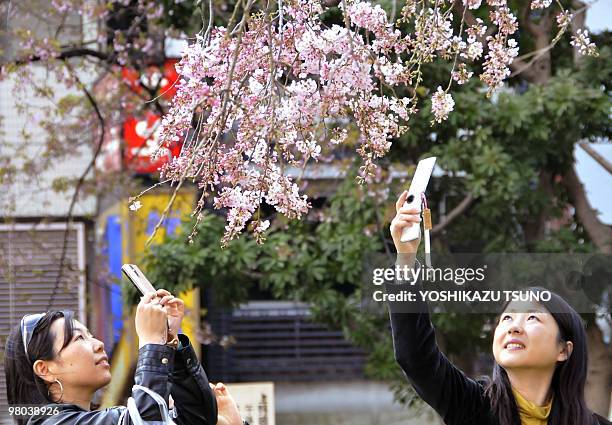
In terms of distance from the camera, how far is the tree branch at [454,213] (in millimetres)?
6367

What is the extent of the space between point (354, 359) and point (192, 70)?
7675 mm

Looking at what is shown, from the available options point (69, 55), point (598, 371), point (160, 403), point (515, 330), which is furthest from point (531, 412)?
point (69, 55)

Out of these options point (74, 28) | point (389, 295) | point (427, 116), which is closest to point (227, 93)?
point (389, 295)

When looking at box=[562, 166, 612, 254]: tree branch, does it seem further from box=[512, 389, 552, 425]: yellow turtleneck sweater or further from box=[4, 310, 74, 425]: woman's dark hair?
box=[4, 310, 74, 425]: woman's dark hair

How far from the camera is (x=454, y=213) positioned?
6430mm

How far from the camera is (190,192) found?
25.7 feet

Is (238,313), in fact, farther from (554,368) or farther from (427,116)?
(554,368)

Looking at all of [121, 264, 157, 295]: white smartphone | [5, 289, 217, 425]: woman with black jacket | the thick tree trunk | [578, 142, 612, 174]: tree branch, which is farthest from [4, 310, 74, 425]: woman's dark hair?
[578, 142, 612, 174]: tree branch

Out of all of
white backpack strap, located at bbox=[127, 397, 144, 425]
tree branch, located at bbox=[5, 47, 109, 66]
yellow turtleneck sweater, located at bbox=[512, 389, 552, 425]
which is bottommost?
yellow turtleneck sweater, located at bbox=[512, 389, 552, 425]

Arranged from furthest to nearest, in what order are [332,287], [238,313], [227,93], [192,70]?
[238,313], [332,287], [192,70], [227,93]

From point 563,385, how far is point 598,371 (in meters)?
3.48

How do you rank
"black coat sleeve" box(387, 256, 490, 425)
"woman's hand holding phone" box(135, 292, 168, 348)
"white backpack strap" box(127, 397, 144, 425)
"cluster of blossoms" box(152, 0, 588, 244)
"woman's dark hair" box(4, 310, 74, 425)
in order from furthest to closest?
"cluster of blossoms" box(152, 0, 588, 244), "black coat sleeve" box(387, 256, 490, 425), "woman's dark hair" box(4, 310, 74, 425), "woman's hand holding phone" box(135, 292, 168, 348), "white backpack strap" box(127, 397, 144, 425)

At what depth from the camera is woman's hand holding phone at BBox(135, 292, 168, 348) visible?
2.43 m

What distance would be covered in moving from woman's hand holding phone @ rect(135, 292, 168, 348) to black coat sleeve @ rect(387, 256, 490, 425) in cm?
56
